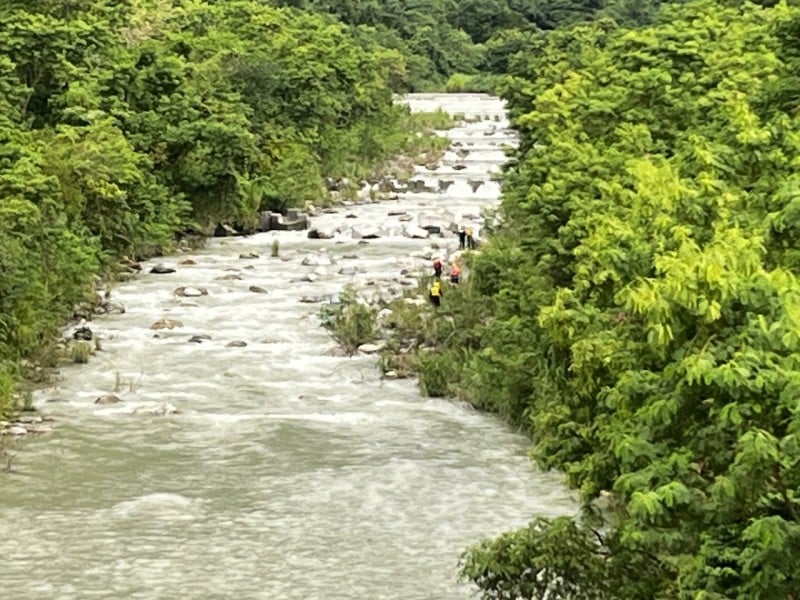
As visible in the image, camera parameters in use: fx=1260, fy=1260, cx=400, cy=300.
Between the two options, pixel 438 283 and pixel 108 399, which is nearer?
pixel 108 399

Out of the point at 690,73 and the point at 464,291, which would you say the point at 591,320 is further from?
the point at 464,291

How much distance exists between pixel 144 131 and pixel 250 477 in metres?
18.4

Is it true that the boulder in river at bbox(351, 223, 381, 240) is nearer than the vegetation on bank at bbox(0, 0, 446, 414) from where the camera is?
No

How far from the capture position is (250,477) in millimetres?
16312

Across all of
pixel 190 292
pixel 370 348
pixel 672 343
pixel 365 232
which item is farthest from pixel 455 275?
pixel 672 343

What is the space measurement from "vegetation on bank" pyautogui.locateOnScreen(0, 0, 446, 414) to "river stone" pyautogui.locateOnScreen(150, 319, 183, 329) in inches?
68.1

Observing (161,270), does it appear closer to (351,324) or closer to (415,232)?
(351,324)

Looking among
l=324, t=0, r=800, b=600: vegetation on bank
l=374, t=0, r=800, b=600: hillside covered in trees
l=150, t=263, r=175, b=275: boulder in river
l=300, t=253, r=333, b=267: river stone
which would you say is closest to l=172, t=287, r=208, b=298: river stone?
l=150, t=263, r=175, b=275: boulder in river

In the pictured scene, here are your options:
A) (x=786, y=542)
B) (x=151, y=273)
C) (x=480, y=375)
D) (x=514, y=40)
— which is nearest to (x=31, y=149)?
(x=151, y=273)

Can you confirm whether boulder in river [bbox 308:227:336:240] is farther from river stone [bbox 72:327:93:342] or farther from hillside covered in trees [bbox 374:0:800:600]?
hillside covered in trees [bbox 374:0:800:600]

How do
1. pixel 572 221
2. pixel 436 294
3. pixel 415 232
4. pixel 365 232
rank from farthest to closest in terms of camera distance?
pixel 365 232 < pixel 415 232 < pixel 436 294 < pixel 572 221

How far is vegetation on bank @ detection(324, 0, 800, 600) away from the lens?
6.90m

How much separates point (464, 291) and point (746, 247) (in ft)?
49.0

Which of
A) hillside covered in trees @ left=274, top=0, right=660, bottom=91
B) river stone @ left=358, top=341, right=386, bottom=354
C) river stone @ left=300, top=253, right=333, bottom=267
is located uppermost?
hillside covered in trees @ left=274, top=0, right=660, bottom=91
